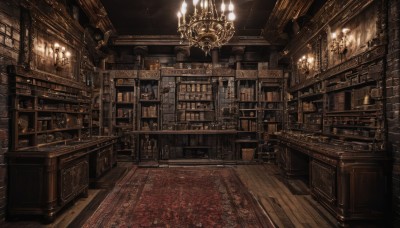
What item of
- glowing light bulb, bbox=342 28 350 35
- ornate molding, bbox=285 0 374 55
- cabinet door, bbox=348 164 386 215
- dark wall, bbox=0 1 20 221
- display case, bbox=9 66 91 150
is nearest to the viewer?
cabinet door, bbox=348 164 386 215

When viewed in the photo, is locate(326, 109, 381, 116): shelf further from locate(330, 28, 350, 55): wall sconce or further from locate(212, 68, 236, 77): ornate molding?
locate(212, 68, 236, 77): ornate molding

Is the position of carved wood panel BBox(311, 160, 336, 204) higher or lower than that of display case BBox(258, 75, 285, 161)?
lower

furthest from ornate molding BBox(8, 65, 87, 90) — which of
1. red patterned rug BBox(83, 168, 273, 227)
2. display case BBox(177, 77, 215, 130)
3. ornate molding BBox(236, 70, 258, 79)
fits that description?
ornate molding BBox(236, 70, 258, 79)

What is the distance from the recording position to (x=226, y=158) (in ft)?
26.3

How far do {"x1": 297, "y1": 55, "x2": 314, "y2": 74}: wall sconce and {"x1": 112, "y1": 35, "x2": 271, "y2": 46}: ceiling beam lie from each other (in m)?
2.15

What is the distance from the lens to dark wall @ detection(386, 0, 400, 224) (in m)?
3.18

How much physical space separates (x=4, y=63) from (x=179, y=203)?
3.75 m

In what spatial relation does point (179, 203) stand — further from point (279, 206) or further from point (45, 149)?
point (45, 149)

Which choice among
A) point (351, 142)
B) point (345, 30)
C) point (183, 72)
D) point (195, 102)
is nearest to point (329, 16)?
point (345, 30)

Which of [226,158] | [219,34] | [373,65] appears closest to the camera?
[373,65]

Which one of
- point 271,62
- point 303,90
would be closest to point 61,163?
point 303,90

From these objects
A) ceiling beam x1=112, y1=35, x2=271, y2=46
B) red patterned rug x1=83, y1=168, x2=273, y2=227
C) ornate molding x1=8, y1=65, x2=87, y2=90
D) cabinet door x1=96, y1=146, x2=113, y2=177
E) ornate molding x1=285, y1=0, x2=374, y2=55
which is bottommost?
red patterned rug x1=83, y1=168, x2=273, y2=227

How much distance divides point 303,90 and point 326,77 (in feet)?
5.82

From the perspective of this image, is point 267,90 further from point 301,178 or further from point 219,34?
point 219,34
